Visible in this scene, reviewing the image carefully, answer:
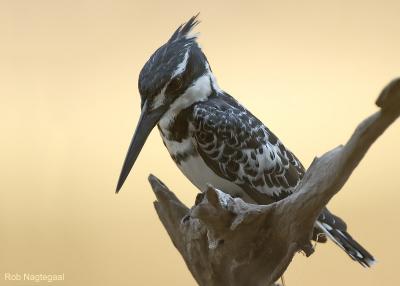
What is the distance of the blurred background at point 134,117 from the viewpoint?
1.43 metres

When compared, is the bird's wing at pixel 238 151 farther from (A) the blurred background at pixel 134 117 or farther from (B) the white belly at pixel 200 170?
(A) the blurred background at pixel 134 117

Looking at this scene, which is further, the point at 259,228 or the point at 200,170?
the point at 200,170

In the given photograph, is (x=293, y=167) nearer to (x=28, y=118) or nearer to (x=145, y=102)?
(x=145, y=102)

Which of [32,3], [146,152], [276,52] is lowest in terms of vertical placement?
[146,152]

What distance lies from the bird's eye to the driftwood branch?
0.19 m

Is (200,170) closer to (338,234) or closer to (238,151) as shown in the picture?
(238,151)

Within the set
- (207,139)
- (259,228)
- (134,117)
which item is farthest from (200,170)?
(134,117)

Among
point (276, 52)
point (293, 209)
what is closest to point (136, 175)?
point (276, 52)

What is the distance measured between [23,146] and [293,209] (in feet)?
3.15

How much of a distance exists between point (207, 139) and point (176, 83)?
0.32 ft

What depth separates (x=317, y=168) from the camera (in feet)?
2.39

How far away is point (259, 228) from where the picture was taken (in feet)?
2.65

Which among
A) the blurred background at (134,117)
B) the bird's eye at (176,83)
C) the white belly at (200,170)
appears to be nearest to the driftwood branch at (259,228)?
the white belly at (200,170)

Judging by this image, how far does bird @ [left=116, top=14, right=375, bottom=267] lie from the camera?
90 cm
